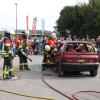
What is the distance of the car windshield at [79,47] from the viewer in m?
17.1

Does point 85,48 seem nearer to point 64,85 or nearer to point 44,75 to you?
point 44,75

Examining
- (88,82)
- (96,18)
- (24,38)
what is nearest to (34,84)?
(88,82)

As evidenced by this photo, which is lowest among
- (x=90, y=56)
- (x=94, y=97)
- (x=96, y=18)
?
(x=94, y=97)

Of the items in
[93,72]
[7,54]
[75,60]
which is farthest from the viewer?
[93,72]

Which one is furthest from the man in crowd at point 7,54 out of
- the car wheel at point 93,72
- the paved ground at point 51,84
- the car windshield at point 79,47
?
the car wheel at point 93,72

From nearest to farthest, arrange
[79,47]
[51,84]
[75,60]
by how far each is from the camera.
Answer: [51,84]
[75,60]
[79,47]

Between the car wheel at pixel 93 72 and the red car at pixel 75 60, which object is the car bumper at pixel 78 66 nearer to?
the red car at pixel 75 60

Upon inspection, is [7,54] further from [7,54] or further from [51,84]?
[51,84]

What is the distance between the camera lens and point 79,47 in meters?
17.8

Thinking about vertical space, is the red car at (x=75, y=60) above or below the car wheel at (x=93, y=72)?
above

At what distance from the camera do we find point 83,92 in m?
12.3

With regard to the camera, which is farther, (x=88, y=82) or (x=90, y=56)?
(x=90, y=56)

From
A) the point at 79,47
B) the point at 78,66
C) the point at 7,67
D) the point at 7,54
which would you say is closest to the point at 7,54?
the point at 7,54

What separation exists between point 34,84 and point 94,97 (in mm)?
3504
